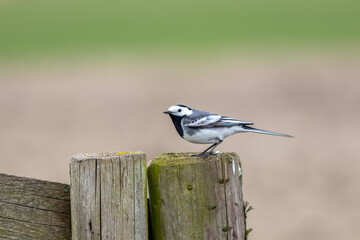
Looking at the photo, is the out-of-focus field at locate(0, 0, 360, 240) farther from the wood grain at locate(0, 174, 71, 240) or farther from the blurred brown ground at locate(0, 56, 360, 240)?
the wood grain at locate(0, 174, 71, 240)

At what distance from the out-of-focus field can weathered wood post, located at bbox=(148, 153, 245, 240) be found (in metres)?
5.39

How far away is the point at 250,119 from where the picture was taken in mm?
13984

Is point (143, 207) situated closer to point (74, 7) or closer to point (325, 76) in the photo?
point (325, 76)

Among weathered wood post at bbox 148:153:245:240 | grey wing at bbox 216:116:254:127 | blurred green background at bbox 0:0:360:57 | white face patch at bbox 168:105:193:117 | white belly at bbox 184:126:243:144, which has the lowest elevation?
weathered wood post at bbox 148:153:245:240

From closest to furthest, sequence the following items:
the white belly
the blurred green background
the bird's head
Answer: the white belly, the bird's head, the blurred green background

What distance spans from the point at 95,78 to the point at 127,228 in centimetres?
1841

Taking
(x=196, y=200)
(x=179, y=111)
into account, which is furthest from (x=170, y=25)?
(x=196, y=200)

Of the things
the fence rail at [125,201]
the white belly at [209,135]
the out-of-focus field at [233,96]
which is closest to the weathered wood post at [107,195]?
the fence rail at [125,201]

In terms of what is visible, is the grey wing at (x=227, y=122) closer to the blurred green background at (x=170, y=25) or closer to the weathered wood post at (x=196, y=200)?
the weathered wood post at (x=196, y=200)

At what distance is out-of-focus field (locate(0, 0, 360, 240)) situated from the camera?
9.75 meters

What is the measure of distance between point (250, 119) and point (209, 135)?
968cm

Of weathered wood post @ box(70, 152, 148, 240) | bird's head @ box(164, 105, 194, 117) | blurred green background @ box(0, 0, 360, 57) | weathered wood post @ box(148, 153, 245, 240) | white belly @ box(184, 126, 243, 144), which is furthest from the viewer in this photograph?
blurred green background @ box(0, 0, 360, 57)

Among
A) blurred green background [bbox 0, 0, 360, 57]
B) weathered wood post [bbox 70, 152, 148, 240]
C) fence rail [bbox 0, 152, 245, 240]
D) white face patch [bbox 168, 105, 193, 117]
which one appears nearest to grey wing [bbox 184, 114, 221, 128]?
white face patch [bbox 168, 105, 193, 117]

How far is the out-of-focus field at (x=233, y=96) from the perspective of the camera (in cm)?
975
